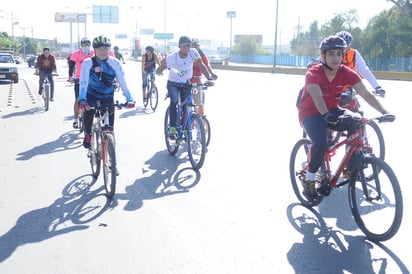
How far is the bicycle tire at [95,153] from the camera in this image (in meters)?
6.31

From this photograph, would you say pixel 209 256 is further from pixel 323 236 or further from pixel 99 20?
pixel 99 20

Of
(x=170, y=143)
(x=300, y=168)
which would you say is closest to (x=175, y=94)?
(x=170, y=143)

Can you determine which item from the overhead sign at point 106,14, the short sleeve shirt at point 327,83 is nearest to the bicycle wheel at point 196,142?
the short sleeve shirt at point 327,83

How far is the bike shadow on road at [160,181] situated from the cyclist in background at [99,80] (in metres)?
0.90

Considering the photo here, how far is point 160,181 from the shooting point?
6.56m

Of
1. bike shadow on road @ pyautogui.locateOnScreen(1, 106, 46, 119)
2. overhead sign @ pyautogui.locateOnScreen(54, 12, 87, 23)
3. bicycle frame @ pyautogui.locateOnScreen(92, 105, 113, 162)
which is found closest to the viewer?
bicycle frame @ pyautogui.locateOnScreen(92, 105, 113, 162)

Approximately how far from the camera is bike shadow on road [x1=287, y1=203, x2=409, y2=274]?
154 inches

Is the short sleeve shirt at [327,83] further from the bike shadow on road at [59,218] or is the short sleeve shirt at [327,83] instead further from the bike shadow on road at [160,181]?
the bike shadow on road at [59,218]

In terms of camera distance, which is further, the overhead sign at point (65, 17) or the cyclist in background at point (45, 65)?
the overhead sign at point (65, 17)

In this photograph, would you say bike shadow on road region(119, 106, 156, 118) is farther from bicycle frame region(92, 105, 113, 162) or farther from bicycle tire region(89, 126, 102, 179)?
bicycle frame region(92, 105, 113, 162)

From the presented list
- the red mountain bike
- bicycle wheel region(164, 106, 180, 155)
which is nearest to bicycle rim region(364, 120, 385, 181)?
the red mountain bike

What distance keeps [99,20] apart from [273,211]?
71.8 m

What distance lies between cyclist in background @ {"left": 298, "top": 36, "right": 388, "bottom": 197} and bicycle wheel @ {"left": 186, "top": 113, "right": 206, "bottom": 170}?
2.07m

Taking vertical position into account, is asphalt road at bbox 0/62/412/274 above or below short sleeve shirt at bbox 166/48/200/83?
below
